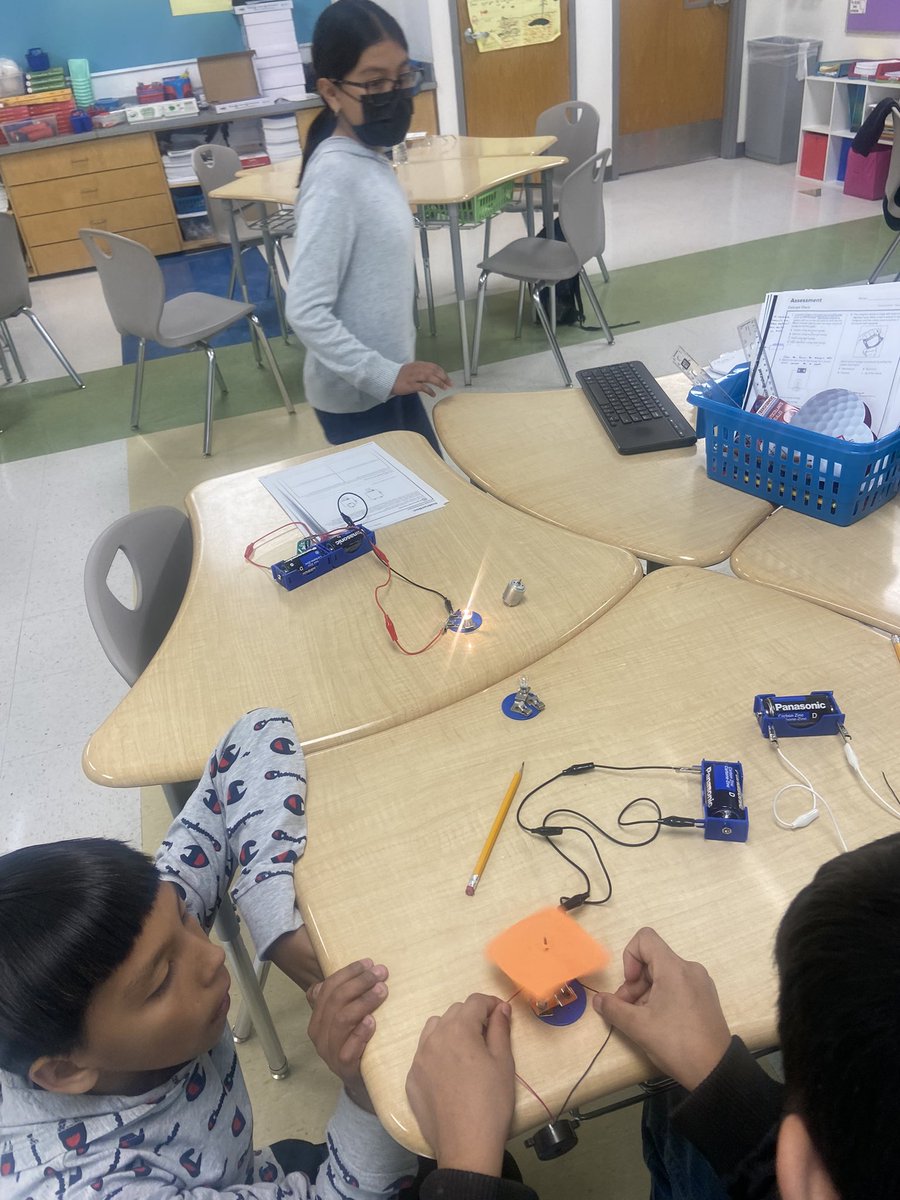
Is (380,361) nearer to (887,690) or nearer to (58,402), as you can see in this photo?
(887,690)

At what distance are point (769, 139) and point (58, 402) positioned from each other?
17.5ft

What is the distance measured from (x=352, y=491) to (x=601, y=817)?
32.4 inches

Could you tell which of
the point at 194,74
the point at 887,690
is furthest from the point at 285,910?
the point at 194,74

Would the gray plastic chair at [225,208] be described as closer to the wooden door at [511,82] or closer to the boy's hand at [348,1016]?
the wooden door at [511,82]

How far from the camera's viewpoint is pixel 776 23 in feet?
19.9

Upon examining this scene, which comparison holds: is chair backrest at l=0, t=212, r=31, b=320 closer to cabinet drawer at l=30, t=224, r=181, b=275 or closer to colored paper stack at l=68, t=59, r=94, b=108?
cabinet drawer at l=30, t=224, r=181, b=275

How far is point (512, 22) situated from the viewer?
5770 millimetres

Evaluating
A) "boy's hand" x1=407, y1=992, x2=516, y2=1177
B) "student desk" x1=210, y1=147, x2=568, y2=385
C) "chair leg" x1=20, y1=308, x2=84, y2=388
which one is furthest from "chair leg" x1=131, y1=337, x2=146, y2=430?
"boy's hand" x1=407, y1=992, x2=516, y2=1177

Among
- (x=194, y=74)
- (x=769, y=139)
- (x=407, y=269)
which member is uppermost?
(x=194, y=74)

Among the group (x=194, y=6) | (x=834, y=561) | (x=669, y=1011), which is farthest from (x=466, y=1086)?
(x=194, y=6)

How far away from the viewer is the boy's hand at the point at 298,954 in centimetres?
83

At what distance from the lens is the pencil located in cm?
82

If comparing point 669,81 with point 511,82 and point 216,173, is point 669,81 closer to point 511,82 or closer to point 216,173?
point 511,82

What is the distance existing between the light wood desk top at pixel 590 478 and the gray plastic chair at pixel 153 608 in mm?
551
